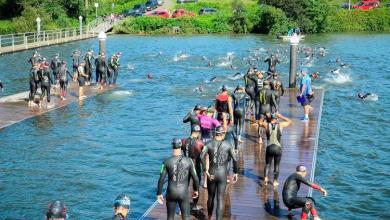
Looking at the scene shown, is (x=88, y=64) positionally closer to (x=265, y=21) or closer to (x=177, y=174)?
(x=177, y=174)

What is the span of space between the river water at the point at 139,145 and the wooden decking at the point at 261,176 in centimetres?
86

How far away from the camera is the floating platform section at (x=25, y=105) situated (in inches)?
896

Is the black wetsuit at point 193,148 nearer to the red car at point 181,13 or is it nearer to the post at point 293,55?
the post at point 293,55

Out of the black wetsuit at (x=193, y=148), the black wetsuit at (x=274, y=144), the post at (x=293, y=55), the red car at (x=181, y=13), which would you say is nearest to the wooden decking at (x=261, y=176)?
the black wetsuit at (x=274, y=144)

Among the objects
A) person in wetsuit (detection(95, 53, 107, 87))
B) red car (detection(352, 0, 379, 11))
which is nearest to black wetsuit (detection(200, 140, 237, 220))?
person in wetsuit (detection(95, 53, 107, 87))

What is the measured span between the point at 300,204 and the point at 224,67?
1195 inches

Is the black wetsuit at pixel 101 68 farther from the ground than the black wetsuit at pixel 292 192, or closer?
farther from the ground

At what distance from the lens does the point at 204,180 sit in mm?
13422

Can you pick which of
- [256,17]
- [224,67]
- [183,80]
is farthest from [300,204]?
[256,17]

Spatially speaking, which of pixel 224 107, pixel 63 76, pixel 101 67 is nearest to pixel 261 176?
pixel 224 107

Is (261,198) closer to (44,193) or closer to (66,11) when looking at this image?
(44,193)

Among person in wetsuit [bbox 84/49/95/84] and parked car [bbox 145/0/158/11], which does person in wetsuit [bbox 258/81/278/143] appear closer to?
person in wetsuit [bbox 84/49/95/84]

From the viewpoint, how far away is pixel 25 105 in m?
25.2

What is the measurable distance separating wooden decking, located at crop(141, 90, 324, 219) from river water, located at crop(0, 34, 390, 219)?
33.7 inches
